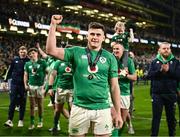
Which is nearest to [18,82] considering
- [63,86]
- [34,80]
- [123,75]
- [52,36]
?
[34,80]

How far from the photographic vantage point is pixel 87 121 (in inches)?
215

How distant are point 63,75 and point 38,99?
135 centimetres

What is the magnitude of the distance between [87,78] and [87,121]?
547mm

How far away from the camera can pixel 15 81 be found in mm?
11844

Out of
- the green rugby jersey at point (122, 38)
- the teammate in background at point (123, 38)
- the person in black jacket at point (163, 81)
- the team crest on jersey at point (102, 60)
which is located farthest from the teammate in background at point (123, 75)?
the team crest on jersey at point (102, 60)

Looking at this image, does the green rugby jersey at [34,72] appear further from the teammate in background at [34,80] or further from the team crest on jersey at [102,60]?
the team crest on jersey at [102,60]

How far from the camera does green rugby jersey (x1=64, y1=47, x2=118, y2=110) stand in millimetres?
5488

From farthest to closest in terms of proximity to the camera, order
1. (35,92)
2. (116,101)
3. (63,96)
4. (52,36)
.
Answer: (35,92), (63,96), (116,101), (52,36)

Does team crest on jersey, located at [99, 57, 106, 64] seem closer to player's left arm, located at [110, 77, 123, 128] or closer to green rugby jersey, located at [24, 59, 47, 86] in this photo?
player's left arm, located at [110, 77, 123, 128]

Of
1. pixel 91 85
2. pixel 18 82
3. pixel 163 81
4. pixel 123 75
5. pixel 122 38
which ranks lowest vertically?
pixel 18 82

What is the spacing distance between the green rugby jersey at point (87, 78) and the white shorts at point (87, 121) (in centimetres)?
7

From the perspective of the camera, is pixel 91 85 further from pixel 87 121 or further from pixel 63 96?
pixel 63 96

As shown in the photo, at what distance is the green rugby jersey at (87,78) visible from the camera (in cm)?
549

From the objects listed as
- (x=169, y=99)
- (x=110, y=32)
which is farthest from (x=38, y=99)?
(x=110, y=32)
